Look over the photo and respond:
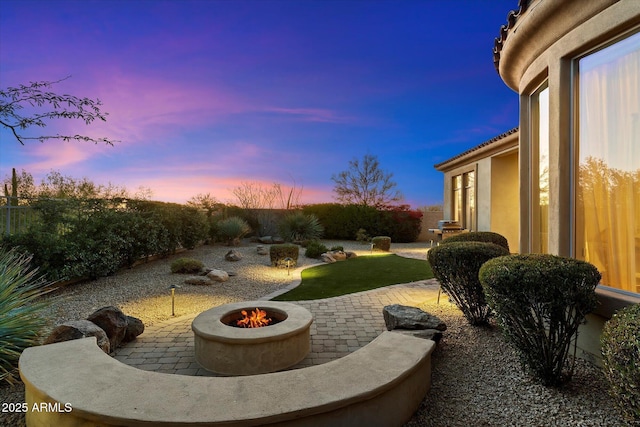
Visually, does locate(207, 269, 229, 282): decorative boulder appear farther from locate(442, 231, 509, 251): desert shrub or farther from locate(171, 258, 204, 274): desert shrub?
locate(442, 231, 509, 251): desert shrub

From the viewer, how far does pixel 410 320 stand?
4.07 m

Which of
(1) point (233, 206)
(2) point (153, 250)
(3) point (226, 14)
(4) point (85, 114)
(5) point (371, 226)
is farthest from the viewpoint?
(5) point (371, 226)

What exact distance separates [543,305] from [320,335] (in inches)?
116

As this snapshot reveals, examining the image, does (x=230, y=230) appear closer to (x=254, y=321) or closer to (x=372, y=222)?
(x=372, y=222)

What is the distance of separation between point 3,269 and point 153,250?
539 centimetres

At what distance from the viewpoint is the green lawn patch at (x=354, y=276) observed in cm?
713

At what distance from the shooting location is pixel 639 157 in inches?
124

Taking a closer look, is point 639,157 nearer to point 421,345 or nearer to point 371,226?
point 421,345

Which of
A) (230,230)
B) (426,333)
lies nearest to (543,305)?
(426,333)

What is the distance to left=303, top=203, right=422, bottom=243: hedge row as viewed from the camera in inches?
734

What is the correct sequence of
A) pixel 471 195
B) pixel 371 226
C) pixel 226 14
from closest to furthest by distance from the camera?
pixel 226 14
pixel 471 195
pixel 371 226

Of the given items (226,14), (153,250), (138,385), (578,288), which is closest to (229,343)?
(138,385)

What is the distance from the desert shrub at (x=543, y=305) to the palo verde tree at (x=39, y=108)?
6.59m

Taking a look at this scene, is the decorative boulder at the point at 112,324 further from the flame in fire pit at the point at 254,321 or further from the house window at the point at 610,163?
the house window at the point at 610,163
